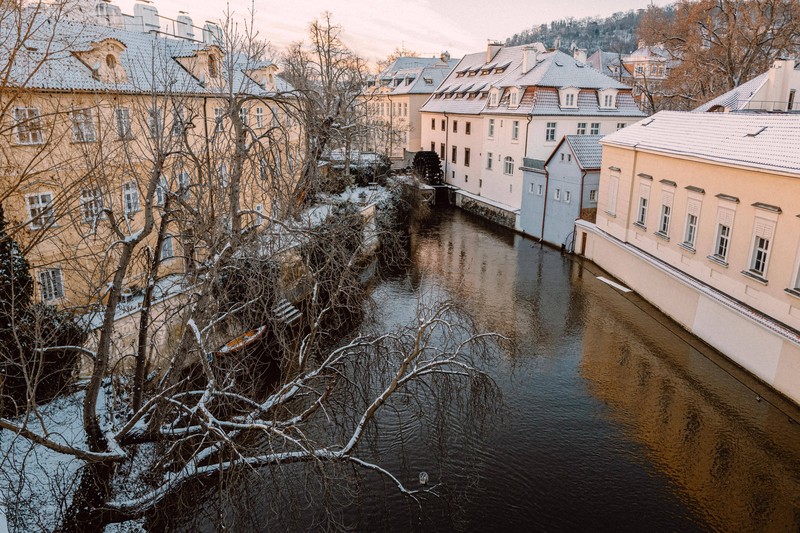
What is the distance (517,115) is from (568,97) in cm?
253

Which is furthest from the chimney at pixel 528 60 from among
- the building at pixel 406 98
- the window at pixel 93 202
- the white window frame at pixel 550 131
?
the window at pixel 93 202

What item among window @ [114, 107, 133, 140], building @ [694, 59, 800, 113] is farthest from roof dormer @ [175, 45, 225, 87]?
building @ [694, 59, 800, 113]

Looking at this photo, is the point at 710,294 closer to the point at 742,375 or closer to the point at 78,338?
the point at 742,375

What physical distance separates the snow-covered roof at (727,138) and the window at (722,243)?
1.67 meters

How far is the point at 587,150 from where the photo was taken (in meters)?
21.7

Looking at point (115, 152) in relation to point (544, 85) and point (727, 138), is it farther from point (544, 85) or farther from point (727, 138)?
point (544, 85)

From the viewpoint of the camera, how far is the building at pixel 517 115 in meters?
26.4

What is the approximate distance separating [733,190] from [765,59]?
751 inches

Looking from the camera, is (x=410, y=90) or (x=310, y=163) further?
(x=410, y=90)

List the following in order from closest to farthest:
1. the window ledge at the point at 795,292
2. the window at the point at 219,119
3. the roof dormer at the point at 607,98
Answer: the window at the point at 219,119 → the window ledge at the point at 795,292 → the roof dormer at the point at 607,98

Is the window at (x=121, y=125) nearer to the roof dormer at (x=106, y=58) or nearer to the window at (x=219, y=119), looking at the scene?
the window at (x=219, y=119)

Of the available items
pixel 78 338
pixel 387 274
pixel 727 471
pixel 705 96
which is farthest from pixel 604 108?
pixel 78 338

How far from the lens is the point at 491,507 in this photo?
347 inches

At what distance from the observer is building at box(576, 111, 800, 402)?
11719 millimetres
